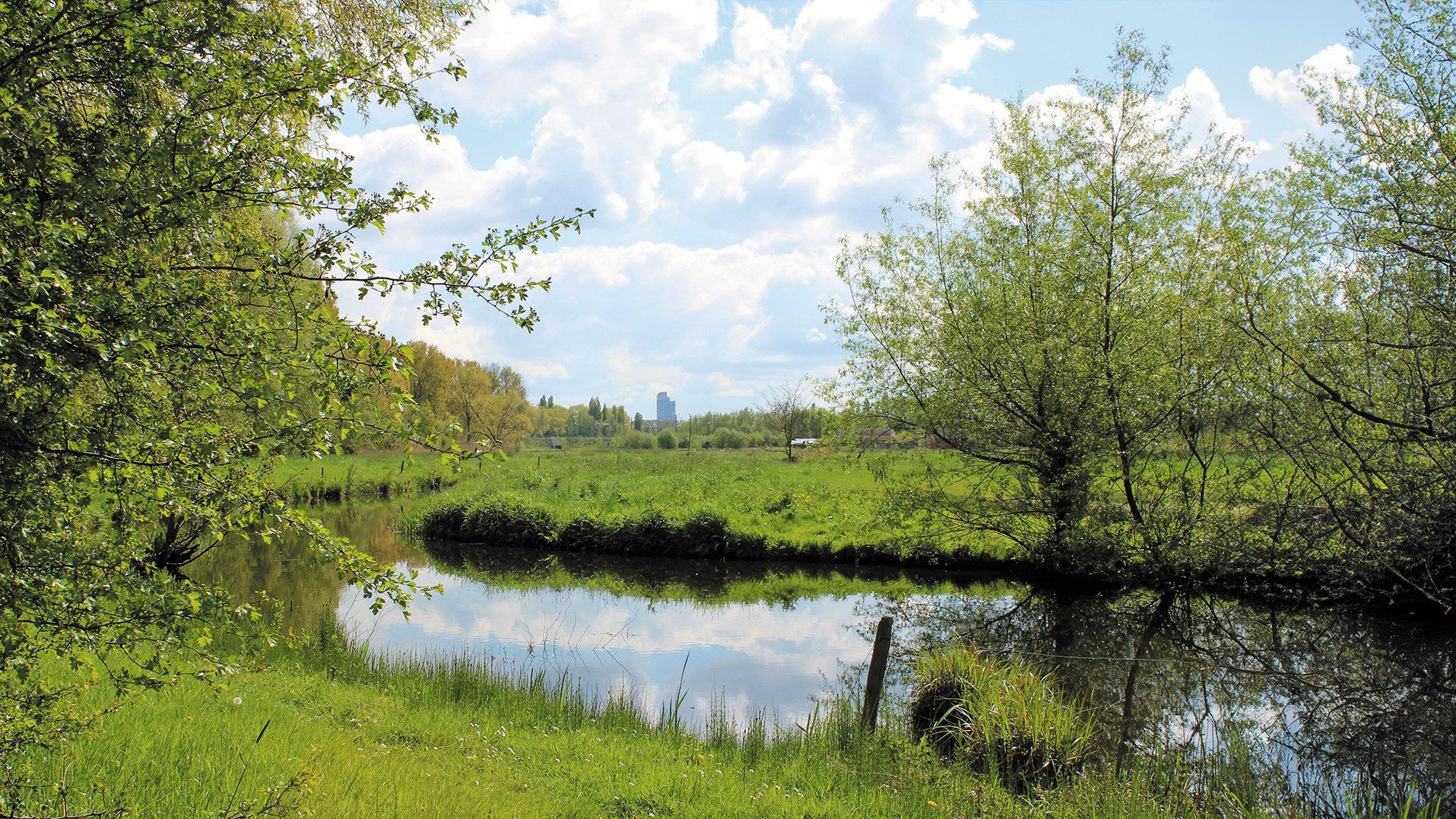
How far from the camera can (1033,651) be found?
1152 cm

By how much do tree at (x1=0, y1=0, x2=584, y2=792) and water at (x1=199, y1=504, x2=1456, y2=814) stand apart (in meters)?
6.80

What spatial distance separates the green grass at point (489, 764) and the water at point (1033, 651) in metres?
1.18

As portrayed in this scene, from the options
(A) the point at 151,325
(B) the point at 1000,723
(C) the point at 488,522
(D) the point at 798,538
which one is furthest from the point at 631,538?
(A) the point at 151,325

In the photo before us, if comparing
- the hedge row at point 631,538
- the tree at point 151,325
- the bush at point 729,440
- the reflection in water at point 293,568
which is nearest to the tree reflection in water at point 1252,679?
the hedge row at point 631,538

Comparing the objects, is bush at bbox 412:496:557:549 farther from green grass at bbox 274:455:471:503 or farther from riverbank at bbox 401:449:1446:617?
green grass at bbox 274:455:471:503

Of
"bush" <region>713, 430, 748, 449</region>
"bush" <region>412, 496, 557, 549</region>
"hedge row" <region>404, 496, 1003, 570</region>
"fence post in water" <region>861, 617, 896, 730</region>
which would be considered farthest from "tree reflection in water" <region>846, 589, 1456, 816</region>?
"bush" <region>713, 430, 748, 449</region>

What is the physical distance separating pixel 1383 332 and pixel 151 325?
1296 centimetres

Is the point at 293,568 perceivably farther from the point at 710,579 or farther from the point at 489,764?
the point at 489,764

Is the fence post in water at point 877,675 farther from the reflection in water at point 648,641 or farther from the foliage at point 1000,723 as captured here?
the reflection in water at point 648,641

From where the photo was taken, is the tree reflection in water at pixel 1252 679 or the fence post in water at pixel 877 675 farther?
the fence post in water at pixel 877 675

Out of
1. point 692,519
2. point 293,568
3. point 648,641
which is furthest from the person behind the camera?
point 692,519

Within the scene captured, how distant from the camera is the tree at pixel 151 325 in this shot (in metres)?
2.59

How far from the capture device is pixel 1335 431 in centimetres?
1034

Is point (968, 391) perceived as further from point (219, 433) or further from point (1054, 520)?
point (219, 433)
